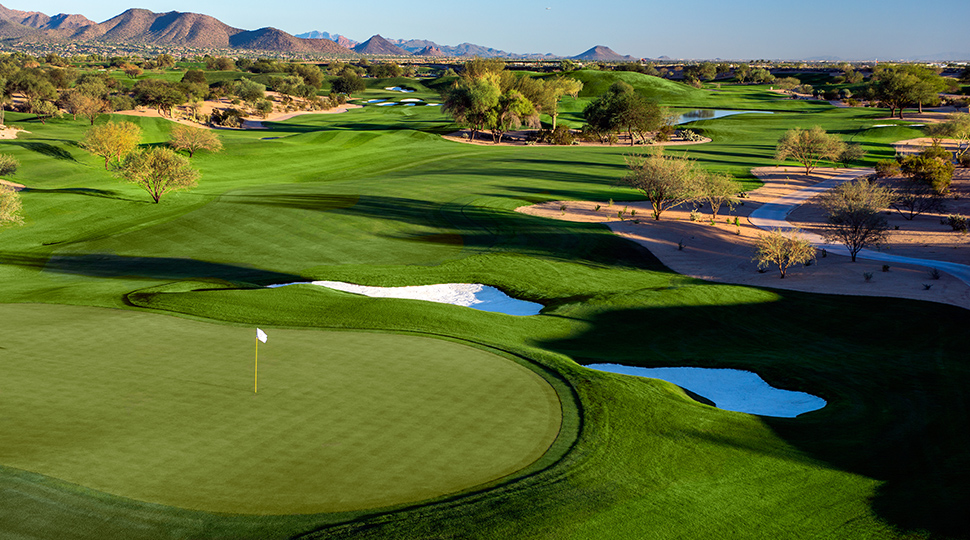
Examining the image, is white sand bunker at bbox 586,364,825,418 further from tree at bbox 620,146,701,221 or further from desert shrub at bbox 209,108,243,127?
desert shrub at bbox 209,108,243,127

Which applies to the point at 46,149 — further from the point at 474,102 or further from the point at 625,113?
the point at 625,113

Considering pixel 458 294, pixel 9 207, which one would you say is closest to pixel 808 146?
pixel 458 294

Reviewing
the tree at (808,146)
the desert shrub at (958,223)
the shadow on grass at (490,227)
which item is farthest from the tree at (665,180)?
the tree at (808,146)

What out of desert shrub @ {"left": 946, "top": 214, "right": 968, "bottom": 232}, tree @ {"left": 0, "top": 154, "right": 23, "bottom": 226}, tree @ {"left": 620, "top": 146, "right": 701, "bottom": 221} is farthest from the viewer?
tree @ {"left": 620, "top": 146, "right": 701, "bottom": 221}

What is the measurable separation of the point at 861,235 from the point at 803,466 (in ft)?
103

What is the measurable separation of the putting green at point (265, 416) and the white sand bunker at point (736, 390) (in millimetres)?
5256

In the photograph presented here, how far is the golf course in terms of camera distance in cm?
1141

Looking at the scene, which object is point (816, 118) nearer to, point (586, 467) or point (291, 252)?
point (291, 252)

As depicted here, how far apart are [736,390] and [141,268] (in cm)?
3115

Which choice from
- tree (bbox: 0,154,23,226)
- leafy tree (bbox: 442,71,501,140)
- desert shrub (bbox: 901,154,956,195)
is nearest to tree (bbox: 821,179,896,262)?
desert shrub (bbox: 901,154,956,195)

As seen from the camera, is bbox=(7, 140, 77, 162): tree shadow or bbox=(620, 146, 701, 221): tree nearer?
bbox=(620, 146, 701, 221): tree

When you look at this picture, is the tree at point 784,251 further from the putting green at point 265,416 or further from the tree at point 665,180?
the putting green at point 265,416

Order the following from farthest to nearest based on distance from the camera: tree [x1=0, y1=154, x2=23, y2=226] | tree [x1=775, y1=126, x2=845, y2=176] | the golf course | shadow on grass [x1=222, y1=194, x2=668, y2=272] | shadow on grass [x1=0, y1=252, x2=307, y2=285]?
1. tree [x1=775, y1=126, x2=845, y2=176]
2. tree [x1=0, y1=154, x2=23, y2=226]
3. shadow on grass [x1=222, y1=194, x2=668, y2=272]
4. shadow on grass [x1=0, y1=252, x2=307, y2=285]
5. the golf course

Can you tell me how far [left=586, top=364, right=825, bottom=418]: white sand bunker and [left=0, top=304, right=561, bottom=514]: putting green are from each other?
526 cm
